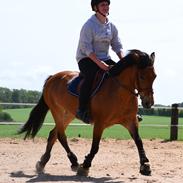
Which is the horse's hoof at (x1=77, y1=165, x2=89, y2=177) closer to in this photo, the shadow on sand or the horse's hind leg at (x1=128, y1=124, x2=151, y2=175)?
the shadow on sand

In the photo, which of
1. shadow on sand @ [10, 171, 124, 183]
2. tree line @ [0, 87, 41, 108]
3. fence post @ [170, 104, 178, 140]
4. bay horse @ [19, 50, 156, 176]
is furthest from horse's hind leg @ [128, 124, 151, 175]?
tree line @ [0, 87, 41, 108]

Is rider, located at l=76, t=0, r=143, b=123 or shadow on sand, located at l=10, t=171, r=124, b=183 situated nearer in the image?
shadow on sand, located at l=10, t=171, r=124, b=183

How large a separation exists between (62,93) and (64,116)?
0.55 m

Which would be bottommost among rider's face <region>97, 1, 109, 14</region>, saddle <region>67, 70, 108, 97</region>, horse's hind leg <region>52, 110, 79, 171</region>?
horse's hind leg <region>52, 110, 79, 171</region>

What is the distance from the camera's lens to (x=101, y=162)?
1076 centimetres

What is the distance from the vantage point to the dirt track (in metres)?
8.38

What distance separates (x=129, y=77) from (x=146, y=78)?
1.40 ft

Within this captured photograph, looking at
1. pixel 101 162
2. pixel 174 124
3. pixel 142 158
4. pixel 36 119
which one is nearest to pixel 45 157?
pixel 36 119

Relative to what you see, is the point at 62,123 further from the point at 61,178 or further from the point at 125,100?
the point at 125,100

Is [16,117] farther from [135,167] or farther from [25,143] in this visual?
[135,167]

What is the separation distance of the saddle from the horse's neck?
0.91ft

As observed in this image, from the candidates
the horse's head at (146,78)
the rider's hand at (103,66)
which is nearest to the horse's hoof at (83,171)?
the horse's head at (146,78)

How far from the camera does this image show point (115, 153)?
497 inches

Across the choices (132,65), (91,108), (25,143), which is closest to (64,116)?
(91,108)
